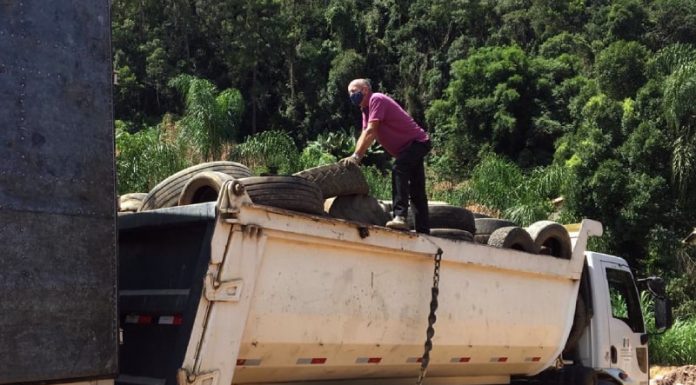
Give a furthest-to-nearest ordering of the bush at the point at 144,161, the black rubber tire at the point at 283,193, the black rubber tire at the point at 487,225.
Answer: the bush at the point at 144,161
the black rubber tire at the point at 487,225
the black rubber tire at the point at 283,193

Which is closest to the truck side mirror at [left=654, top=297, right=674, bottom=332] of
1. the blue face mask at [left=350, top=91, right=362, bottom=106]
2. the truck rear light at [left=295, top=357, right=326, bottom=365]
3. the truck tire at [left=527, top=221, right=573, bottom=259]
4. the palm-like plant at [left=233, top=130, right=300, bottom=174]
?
the truck tire at [left=527, top=221, right=573, bottom=259]

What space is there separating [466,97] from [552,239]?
28.1 m

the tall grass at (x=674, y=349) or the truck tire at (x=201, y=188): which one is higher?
the truck tire at (x=201, y=188)

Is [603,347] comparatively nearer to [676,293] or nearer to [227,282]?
[227,282]

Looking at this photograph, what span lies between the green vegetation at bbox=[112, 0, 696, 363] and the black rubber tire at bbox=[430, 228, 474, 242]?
10.6m

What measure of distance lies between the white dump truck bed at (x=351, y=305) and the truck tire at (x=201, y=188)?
27.7 inches

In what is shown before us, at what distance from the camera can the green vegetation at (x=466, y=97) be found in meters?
22.1

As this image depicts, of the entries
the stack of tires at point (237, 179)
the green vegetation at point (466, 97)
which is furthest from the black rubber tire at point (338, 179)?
the green vegetation at point (466, 97)

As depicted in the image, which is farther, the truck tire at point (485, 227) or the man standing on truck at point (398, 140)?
the truck tire at point (485, 227)

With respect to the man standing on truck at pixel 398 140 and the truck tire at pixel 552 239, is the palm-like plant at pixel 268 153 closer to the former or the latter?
the truck tire at pixel 552 239

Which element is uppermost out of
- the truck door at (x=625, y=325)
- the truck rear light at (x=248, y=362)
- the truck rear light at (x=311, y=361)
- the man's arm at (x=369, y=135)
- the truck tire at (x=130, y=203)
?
the man's arm at (x=369, y=135)

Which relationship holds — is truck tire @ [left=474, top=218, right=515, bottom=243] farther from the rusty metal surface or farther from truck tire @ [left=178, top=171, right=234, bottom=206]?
the rusty metal surface

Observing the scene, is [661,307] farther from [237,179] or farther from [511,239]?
[237,179]

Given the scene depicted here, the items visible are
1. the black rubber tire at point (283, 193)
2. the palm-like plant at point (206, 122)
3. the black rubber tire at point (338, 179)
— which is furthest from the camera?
the palm-like plant at point (206, 122)
